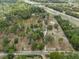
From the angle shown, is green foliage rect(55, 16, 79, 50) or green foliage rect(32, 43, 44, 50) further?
green foliage rect(55, 16, 79, 50)

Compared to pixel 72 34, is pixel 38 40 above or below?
below

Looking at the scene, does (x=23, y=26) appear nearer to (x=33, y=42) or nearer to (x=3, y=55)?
(x=33, y=42)

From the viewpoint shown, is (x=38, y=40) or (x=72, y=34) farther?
(x=72, y=34)

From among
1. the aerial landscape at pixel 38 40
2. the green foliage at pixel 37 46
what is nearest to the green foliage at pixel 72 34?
the aerial landscape at pixel 38 40

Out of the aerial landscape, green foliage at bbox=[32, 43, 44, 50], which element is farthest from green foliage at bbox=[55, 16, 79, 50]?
green foliage at bbox=[32, 43, 44, 50]

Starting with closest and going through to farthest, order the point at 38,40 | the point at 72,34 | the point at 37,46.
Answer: the point at 37,46
the point at 38,40
the point at 72,34

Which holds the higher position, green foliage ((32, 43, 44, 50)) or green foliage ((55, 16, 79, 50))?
green foliage ((55, 16, 79, 50))

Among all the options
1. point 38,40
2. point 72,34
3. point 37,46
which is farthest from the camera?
point 72,34

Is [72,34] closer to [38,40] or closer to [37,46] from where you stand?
[38,40]

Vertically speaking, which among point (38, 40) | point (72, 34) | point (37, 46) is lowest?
point (37, 46)

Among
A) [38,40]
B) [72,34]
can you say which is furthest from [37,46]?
[72,34]

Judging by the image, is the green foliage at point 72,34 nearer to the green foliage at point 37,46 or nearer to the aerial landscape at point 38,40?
the aerial landscape at point 38,40

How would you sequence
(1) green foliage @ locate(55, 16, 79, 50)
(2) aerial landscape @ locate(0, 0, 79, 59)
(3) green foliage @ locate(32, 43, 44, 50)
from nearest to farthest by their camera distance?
(2) aerial landscape @ locate(0, 0, 79, 59) → (3) green foliage @ locate(32, 43, 44, 50) → (1) green foliage @ locate(55, 16, 79, 50)

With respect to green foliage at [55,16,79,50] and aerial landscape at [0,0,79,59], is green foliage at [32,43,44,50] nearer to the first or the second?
aerial landscape at [0,0,79,59]
